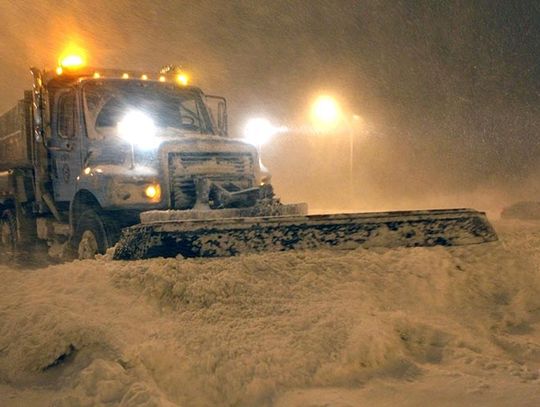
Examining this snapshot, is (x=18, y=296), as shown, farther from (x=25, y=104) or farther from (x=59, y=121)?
(x=25, y=104)

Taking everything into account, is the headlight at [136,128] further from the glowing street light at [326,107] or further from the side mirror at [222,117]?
the glowing street light at [326,107]

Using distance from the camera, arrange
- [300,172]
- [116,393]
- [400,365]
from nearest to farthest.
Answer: [116,393] → [400,365] → [300,172]

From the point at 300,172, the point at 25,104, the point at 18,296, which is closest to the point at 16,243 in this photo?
the point at 25,104

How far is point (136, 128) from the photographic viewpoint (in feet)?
26.8

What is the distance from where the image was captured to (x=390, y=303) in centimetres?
445

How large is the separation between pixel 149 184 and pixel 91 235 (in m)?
1.12

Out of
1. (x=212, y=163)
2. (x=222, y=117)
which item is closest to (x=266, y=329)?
(x=212, y=163)

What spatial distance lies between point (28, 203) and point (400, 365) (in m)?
8.02

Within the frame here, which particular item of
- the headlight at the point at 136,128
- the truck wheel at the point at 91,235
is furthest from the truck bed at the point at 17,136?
the truck wheel at the point at 91,235

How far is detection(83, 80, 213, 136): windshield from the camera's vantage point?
8.10 metres

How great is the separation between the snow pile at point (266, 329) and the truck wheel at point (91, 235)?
2076 millimetres

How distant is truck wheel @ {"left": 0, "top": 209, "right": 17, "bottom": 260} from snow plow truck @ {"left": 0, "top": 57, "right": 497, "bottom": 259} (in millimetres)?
254

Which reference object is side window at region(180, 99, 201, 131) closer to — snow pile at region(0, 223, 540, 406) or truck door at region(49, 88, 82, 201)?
truck door at region(49, 88, 82, 201)

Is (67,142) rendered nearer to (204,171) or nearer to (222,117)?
(204,171)
